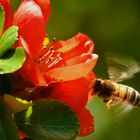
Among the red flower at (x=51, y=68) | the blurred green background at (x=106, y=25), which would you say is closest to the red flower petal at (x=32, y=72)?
the red flower at (x=51, y=68)

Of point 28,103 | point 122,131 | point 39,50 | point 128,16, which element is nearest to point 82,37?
point 39,50

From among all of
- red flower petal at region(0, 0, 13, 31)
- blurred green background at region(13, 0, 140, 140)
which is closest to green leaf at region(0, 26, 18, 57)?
red flower petal at region(0, 0, 13, 31)

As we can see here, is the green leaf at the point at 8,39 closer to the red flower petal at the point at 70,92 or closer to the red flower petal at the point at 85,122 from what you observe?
the red flower petal at the point at 70,92

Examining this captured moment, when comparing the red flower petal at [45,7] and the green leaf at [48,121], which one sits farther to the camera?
the red flower petal at [45,7]

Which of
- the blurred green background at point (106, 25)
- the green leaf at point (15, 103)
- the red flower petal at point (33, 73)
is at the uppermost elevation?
the red flower petal at point (33, 73)

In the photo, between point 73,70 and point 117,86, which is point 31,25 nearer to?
point 73,70
